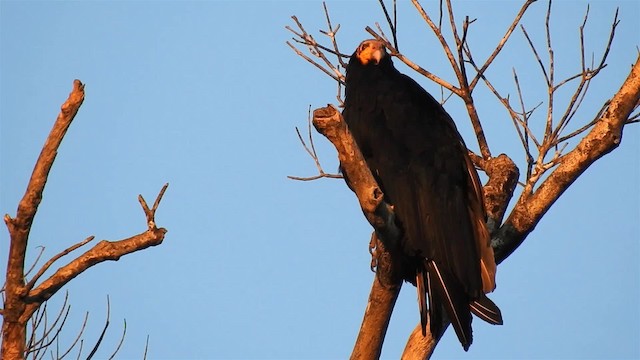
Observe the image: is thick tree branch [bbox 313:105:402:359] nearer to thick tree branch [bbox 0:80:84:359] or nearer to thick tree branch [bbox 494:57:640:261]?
thick tree branch [bbox 494:57:640:261]

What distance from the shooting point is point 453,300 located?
3.84 metres

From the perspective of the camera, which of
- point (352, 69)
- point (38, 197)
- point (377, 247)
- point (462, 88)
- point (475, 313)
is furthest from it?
point (352, 69)

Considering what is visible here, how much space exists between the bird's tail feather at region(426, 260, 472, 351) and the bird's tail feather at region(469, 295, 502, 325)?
0.05 metres

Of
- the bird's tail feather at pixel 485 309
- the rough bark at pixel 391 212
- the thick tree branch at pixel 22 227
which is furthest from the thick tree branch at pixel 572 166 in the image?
the thick tree branch at pixel 22 227

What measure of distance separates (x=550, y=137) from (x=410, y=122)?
735 mm

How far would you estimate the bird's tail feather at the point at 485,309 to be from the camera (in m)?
3.82

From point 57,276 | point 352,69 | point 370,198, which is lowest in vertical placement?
point 57,276

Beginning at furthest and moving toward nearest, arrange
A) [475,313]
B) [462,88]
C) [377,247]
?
[462,88], [377,247], [475,313]

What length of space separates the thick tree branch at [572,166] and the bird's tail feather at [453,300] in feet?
1.16

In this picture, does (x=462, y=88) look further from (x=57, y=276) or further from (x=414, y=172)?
(x=57, y=276)

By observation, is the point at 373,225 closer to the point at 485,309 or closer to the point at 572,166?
the point at 485,309

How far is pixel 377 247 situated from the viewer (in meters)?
4.16

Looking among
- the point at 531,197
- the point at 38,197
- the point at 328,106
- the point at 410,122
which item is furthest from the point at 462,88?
the point at 38,197

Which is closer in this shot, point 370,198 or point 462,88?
point 370,198
